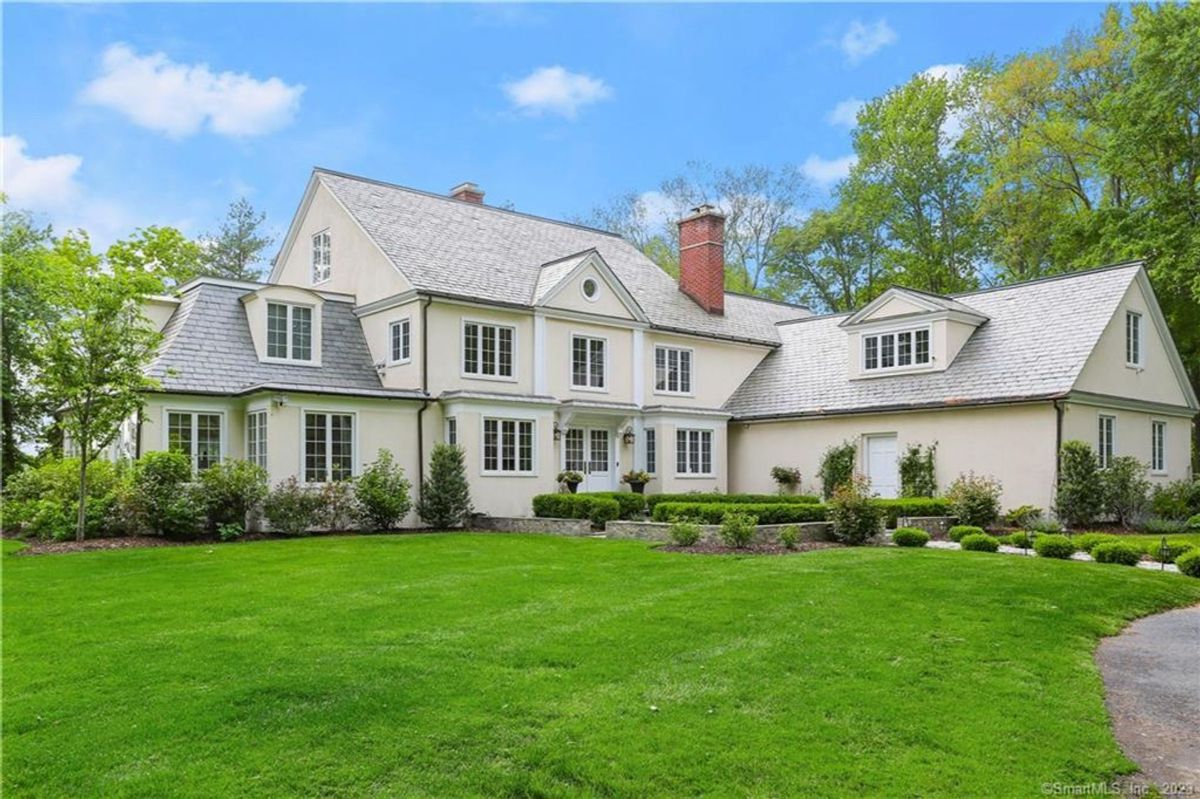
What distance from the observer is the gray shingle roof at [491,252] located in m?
21.5

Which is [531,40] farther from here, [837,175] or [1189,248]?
[837,175]

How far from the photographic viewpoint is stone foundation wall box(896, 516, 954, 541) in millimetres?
17906

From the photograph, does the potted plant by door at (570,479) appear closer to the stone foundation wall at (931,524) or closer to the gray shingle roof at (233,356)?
the gray shingle roof at (233,356)

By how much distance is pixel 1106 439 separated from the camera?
68.5ft

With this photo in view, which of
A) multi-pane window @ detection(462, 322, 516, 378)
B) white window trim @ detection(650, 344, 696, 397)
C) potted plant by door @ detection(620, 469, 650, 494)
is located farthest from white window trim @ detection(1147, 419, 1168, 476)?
multi-pane window @ detection(462, 322, 516, 378)

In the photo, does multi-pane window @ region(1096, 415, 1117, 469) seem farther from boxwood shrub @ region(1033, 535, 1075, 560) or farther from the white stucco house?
boxwood shrub @ region(1033, 535, 1075, 560)

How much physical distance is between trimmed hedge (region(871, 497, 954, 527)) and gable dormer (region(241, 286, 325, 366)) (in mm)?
13273

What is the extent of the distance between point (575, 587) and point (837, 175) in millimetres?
37531

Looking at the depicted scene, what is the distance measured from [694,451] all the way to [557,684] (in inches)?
744

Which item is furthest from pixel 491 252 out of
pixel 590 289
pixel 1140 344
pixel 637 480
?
pixel 1140 344

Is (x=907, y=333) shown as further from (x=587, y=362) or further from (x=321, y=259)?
(x=321, y=259)

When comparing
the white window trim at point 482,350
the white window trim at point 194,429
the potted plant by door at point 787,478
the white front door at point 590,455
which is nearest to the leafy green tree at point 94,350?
the white window trim at point 194,429

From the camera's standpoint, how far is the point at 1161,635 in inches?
348

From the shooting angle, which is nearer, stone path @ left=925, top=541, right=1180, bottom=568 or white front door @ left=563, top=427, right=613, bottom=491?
stone path @ left=925, top=541, right=1180, bottom=568
